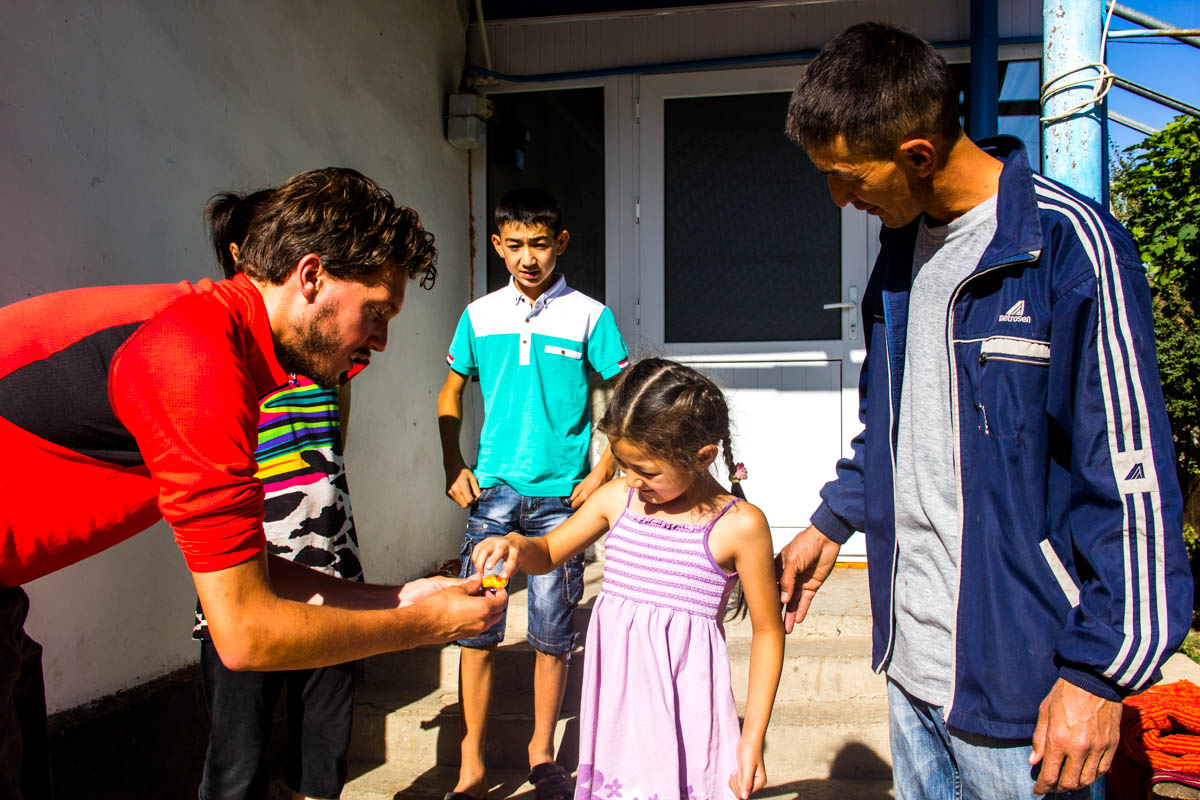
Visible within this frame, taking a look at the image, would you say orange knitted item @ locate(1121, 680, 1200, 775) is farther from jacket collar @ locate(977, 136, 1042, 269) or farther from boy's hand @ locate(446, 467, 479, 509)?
boy's hand @ locate(446, 467, 479, 509)

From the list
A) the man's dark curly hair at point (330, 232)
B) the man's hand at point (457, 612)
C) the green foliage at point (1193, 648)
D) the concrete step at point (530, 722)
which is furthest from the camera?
the green foliage at point (1193, 648)

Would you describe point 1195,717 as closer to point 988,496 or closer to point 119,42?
point 988,496

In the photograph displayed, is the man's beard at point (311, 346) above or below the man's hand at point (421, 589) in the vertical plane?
above

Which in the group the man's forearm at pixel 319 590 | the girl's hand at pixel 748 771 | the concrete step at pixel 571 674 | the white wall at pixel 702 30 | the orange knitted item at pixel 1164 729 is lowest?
the concrete step at pixel 571 674

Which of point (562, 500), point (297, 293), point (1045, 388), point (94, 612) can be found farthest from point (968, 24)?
point (94, 612)

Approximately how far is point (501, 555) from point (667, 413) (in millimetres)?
554

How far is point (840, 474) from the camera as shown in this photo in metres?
1.93

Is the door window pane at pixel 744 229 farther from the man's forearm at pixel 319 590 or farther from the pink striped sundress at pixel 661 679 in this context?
the man's forearm at pixel 319 590

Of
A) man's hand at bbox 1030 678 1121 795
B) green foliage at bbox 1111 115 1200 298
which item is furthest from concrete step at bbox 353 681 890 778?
green foliage at bbox 1111 115 1200 298

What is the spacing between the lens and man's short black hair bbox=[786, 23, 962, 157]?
4.60ft

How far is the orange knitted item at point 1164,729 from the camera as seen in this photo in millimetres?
2652

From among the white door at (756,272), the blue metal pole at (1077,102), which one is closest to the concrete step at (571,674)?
the white door at (756,272)

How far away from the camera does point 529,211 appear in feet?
10.8

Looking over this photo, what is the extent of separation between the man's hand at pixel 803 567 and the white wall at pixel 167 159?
4.97 ft
